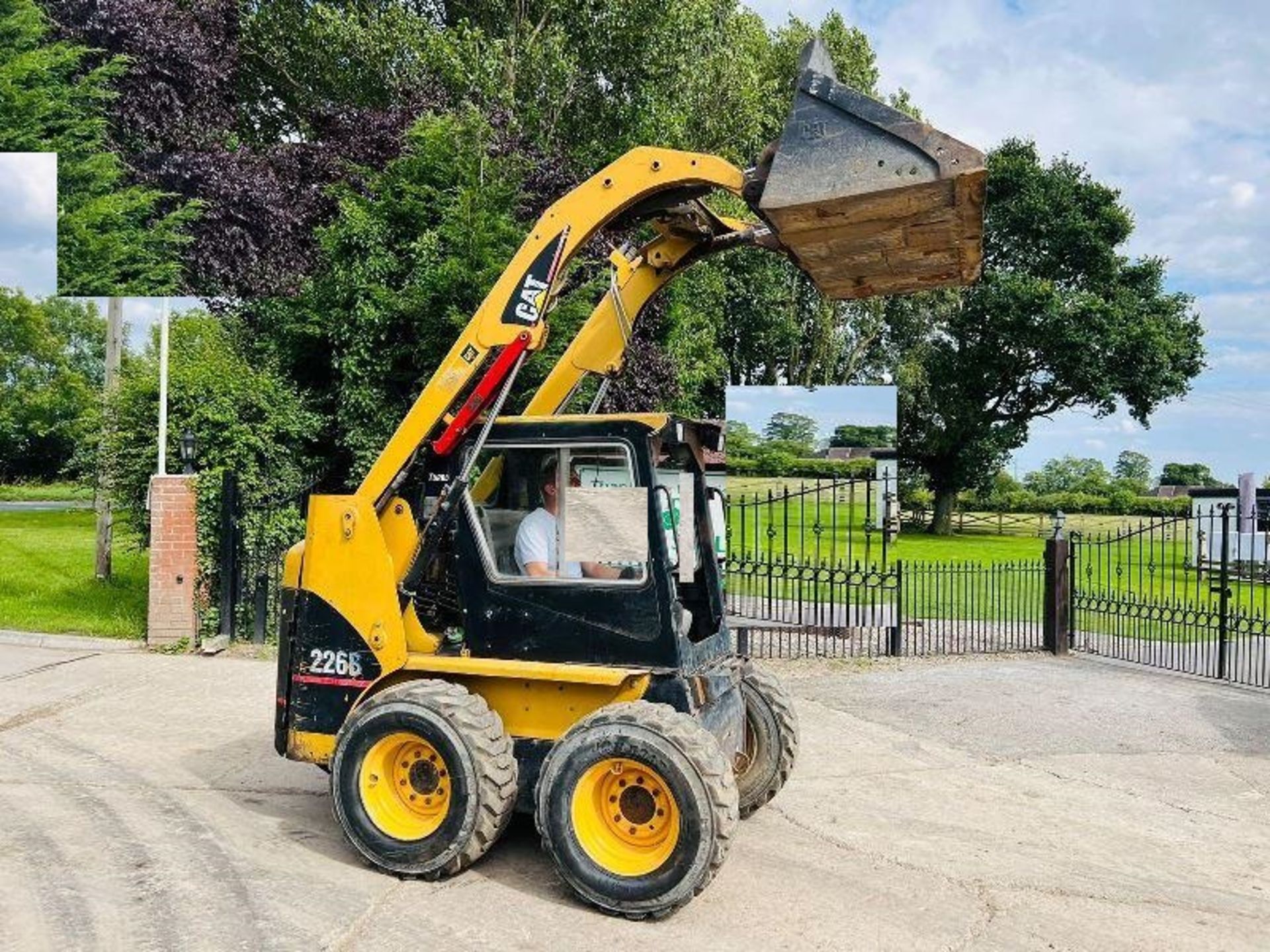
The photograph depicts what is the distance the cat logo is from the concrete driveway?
2.82 meters

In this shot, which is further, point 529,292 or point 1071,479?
point 1071,479

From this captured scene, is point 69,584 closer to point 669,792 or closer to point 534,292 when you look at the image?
point 534,292

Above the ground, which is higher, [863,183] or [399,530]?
[863,183]

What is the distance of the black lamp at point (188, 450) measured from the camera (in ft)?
38.3

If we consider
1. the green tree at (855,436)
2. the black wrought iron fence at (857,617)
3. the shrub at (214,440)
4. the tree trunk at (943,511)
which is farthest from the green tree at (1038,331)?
the shrub at (214,440)

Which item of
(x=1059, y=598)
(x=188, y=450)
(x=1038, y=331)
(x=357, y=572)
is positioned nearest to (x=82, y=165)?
(x=188, y=450)

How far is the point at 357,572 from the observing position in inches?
226

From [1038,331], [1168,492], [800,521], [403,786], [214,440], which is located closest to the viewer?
[403,786]

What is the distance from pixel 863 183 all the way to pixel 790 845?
3.53 m

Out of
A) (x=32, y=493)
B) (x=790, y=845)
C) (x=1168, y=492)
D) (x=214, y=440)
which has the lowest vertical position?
(x=790, y=845)

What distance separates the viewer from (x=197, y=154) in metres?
21.3

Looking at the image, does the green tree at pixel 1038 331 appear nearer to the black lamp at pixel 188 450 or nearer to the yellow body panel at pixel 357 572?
the black lamp at pixel 188 450

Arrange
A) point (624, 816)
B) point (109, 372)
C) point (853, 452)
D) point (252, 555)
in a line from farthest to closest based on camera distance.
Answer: point (853, 452) < point (109, 372) < point (252, 555) < point (624, 816)

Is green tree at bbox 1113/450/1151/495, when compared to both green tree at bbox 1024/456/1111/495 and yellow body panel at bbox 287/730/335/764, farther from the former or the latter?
yellow body panel at bbox 287/730/335/764
